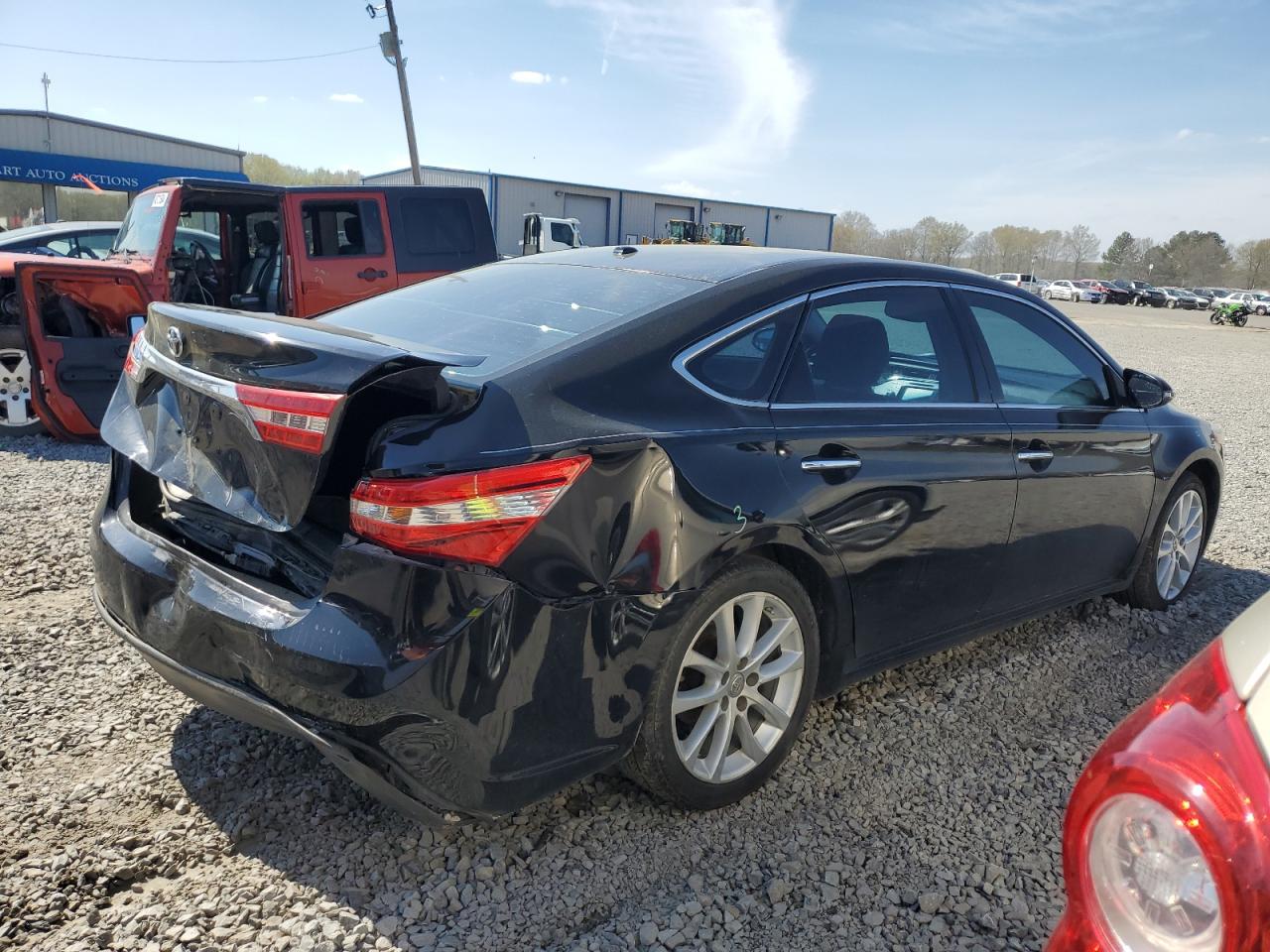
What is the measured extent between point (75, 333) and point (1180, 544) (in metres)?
7.37

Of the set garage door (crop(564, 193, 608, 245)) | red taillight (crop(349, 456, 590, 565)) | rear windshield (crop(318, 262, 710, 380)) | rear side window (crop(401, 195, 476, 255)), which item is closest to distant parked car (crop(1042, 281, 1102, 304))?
garage door (crop(564, 193, 608, 245))

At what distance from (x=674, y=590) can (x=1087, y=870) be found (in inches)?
52.0

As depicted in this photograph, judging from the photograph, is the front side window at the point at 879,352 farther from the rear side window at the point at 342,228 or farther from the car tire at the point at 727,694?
the rear side window at the point at 342,228

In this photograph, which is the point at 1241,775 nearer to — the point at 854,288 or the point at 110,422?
the point at 854,288

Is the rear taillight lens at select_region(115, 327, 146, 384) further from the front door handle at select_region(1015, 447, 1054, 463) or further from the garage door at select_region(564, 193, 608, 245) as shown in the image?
the garage door at select_region(564, 193, 608, 245)

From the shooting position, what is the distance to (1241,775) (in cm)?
108

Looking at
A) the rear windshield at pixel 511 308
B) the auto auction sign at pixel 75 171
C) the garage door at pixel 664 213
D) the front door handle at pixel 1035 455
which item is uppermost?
the garage door at pixel 664 213

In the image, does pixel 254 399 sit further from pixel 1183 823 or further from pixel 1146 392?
pixel 1146 392

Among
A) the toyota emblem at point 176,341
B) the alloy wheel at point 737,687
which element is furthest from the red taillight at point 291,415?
the alloy wheel at point 737,687

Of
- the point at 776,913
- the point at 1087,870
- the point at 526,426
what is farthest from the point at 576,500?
the point at 1087,870

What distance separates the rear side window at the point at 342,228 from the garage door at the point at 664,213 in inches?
1897

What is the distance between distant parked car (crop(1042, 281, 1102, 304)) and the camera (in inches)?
2402

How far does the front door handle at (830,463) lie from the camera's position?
2.76 meters

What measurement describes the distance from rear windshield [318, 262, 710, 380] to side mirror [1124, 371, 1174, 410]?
2.26 meters
